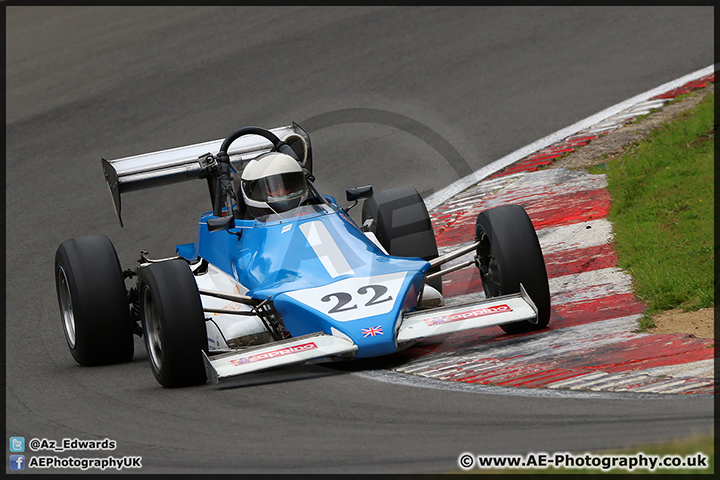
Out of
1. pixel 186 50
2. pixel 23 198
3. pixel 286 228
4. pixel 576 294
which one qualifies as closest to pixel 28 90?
pixel 186 50

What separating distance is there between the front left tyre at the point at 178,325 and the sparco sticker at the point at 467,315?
143 cm

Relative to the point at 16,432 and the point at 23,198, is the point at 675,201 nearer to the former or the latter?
the point at 16,432

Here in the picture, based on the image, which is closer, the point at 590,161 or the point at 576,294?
the point at 576,294

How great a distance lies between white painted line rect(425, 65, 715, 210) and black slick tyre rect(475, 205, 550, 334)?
373 centimetres

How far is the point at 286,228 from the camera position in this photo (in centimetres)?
700

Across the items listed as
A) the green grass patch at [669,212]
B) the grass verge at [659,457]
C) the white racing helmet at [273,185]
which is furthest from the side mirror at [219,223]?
the grass verge at [659,457]

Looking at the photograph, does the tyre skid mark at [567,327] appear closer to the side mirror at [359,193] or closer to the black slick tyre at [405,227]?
the black slick tyre at [405,227]

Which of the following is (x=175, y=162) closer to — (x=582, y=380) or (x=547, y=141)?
(x=582, y=380)

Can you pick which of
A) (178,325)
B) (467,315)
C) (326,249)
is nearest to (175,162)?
(326,249)

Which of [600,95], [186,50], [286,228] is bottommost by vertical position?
[286,228]

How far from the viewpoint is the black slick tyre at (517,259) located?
21.3 ft

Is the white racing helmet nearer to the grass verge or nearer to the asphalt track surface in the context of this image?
the asphalt track surface

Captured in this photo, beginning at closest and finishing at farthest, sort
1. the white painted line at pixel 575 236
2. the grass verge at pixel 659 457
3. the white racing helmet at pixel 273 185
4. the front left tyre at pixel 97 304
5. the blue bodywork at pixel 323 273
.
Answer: the grass verge at pixel 659 457 → the blue bodywork at pixel 323 273 → the front left tyre at pixel 97 304 → the white racing helmet at pixel 273 185 → the white painted line at pixel 575 236

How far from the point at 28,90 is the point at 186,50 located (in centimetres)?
259
